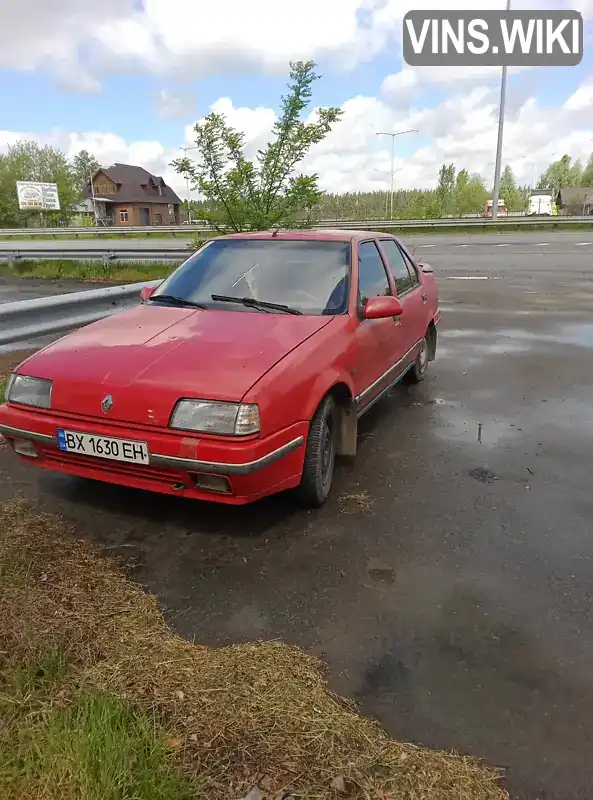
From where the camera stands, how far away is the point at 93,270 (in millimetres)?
14070

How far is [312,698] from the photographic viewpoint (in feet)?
6.91

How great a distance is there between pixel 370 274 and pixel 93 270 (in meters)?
11.1

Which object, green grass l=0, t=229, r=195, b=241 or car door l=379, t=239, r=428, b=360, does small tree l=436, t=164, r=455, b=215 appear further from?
car door l=379, t=239, r=428, b=360

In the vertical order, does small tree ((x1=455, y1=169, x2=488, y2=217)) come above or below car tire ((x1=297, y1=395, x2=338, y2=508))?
above

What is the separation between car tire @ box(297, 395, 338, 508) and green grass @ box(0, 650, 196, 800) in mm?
1588

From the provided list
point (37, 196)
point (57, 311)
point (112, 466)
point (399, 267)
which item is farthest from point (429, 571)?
point (37, 196)

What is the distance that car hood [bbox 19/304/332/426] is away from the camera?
298 centimetres

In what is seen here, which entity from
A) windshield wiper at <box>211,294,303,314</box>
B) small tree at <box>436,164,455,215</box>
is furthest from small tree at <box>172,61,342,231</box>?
small tree at <box>436,164,455,215</box>

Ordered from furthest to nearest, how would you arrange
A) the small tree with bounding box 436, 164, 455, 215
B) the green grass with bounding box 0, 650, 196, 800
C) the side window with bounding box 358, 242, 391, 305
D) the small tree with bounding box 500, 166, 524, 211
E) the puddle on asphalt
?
the small tree with bounding box 500, 166, 524, 211
the small tree with bounding box 436, 164, 455, 215
the puddle on asphalt
the side window with bounding box 358, 242, 391, 305
the green grass with bounding box 0, 650, 196, 800

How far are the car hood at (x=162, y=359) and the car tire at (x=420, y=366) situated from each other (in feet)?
7.72

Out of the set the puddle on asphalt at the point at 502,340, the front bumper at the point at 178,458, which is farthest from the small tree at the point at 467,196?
the front bumper at the point at 178,458

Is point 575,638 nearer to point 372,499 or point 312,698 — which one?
point 312,698

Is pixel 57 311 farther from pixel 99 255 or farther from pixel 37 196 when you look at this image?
pixel 37 196

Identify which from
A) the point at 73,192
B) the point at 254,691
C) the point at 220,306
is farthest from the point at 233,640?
the point at 73,192
